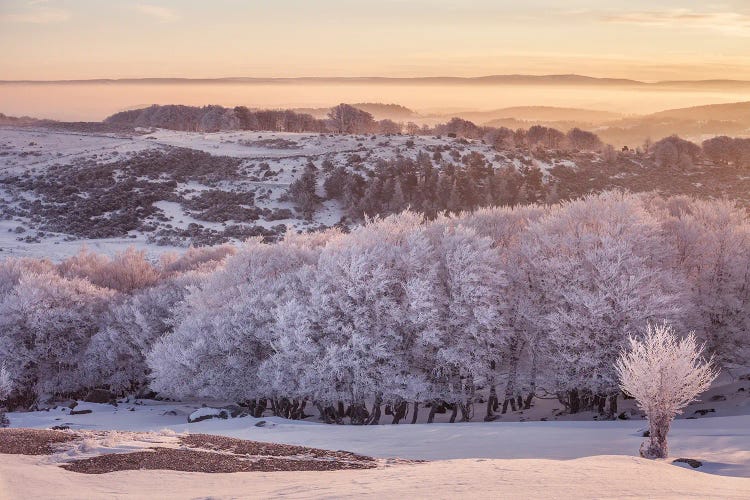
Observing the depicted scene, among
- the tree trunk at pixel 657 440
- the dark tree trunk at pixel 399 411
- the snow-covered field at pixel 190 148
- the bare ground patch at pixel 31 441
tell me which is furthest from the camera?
the snow-covered field at pixel 190 148

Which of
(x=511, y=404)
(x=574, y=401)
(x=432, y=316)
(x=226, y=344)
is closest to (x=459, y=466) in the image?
(x=432, y=316)

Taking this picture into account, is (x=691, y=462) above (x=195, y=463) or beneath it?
above

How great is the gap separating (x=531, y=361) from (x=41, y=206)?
286ft

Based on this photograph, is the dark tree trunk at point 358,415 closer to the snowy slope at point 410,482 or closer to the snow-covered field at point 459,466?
the snow-covered field at point 459,466

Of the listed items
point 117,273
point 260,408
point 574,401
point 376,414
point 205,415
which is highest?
point 117,273

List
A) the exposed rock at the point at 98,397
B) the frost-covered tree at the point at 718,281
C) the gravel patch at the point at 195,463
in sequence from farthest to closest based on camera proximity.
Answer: the exposed rock at the point at 98,397 < the frost-covered tree at the point at 718,281 < the gravel patch at the point at 195,463

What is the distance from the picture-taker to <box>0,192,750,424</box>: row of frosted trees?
1583 inches

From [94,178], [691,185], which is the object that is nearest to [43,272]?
[94,178]

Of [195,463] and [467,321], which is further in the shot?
[467,321]

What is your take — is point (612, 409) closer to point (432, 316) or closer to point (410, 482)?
point (432, 316)

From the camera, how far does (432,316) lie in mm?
40469

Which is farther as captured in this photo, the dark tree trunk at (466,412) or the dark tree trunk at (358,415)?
the dark tree trunk at (358,415)

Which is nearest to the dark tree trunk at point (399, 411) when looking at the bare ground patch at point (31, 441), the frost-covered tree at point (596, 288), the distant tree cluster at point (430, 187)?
the frost-covered tree at point (596, 288)

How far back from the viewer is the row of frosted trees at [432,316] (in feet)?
132
